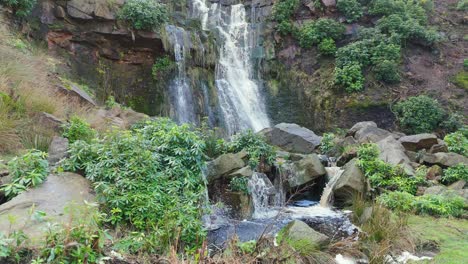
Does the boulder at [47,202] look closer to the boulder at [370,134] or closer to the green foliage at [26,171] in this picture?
the green foliage at [26,171]

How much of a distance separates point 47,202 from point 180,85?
11083mm

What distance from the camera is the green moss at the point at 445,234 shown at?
5215 millimetres

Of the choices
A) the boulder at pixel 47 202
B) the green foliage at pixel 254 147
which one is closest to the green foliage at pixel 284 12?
the green foliage at pixel 254 147

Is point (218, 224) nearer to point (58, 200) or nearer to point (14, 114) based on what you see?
point (58, 200)

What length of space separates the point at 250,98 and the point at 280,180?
26.8 ft

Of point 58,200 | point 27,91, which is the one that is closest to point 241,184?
point 58,200

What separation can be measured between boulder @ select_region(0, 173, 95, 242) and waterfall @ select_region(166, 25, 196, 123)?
9710mm

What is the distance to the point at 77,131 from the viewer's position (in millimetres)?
6977

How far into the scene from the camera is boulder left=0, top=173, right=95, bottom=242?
3.82 metres

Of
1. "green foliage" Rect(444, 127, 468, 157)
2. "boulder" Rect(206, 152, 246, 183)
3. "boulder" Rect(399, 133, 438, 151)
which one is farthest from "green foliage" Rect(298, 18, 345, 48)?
"boulder" Rect(206, 152, 246, 183)

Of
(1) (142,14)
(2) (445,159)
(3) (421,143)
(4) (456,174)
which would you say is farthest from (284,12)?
(4) (456,174)

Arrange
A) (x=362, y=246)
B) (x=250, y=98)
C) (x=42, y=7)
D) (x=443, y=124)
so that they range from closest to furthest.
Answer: (x=362, y=246) → (x=42, y=7) → (x=443, y=124) → (x=250, y=98)

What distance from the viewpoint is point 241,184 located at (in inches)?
311

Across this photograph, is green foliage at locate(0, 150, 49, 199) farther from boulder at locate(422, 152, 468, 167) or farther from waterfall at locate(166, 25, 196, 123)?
waterfall at locate(166, 25, 196, 123)
